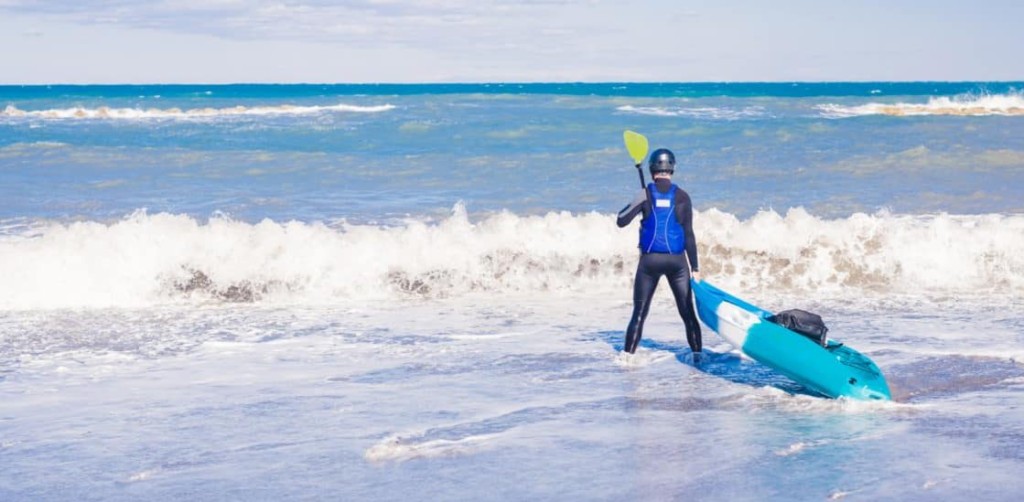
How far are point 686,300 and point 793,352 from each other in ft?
4.17

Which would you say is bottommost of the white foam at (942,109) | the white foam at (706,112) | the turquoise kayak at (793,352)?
the turquoise kayak at (793,352)

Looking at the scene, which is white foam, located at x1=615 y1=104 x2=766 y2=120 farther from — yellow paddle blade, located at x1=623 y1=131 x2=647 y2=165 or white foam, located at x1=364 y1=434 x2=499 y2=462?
white foam, located at x1=364 y1=434 x2=499 y2=462

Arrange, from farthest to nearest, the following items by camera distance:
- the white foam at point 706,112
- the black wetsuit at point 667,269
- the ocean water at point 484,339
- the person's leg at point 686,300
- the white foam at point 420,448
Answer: the white foam at point 706,112 < the person's leg at point 686,300 < the black wetsuit at point 667,269 < the white foam at point 420,448 < the ocean water at point 484,339

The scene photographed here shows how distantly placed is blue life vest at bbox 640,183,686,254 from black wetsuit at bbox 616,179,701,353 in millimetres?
33

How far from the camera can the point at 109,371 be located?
9.43 m

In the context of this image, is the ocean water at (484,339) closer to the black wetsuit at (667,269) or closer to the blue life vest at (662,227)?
the black wetsuit at (667,269)

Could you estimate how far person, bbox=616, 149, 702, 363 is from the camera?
8.98 meters

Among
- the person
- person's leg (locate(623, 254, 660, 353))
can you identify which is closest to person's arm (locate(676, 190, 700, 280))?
the person

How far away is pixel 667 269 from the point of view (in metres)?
9.17

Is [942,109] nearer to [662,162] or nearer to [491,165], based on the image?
[491,165]

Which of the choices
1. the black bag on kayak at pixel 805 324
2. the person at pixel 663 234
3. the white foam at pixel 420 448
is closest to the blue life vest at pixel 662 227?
the person at pixel 663 234

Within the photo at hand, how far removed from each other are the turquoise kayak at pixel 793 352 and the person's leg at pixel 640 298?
36cm

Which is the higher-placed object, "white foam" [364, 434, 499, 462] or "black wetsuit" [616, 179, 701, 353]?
"black wetsuit" [616, 179, 701, 353]

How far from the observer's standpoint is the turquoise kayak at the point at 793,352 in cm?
797
